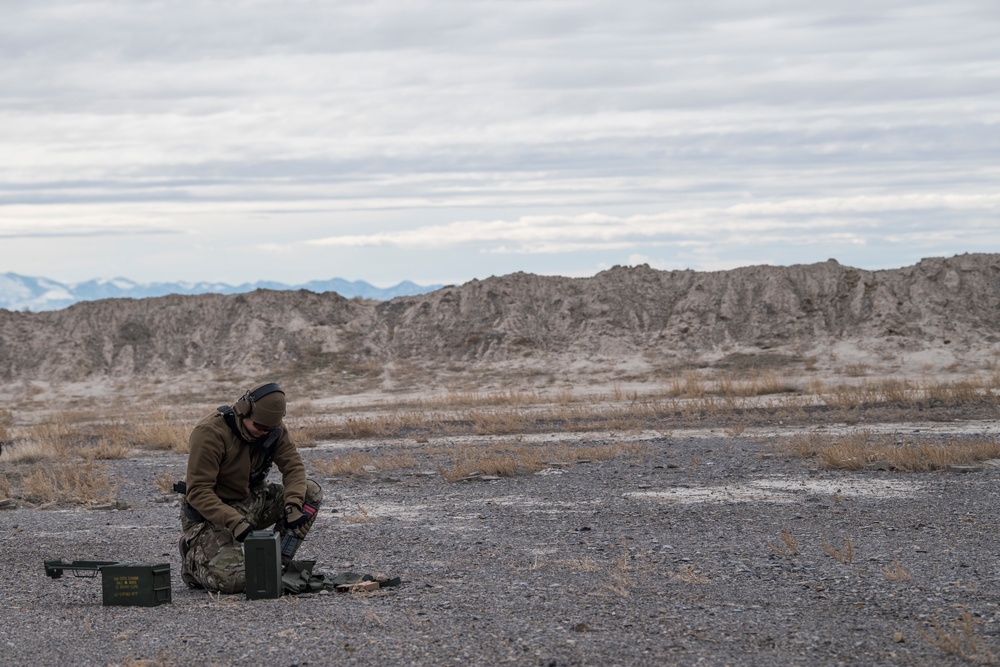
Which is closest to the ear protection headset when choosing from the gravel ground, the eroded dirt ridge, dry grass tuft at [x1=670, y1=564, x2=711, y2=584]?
the gravel ground

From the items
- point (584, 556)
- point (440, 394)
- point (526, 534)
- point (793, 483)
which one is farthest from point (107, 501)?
point (440, 394)

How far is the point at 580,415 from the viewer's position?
21.1 m

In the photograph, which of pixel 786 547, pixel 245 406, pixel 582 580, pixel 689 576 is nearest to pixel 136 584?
pixel 245 406

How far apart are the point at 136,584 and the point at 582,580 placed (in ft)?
9.34

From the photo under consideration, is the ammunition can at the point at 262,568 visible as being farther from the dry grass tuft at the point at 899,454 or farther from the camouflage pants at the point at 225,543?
the dry grass tuft at the point at 899,454

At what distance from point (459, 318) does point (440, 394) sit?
343 inches

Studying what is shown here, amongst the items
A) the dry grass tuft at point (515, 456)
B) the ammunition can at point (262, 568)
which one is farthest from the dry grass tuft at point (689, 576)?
the dry grass tuft at point (515, 456)

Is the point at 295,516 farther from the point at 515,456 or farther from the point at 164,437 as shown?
the point at 164,437

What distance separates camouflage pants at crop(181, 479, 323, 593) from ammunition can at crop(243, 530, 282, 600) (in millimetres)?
222

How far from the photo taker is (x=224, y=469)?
7395 mm

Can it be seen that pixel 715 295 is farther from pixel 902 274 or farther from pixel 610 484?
pixel 610 484

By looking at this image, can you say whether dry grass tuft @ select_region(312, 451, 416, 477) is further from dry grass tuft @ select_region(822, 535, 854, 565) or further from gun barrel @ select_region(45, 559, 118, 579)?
dry grass tuft @ select_region(822, 535, 854, 565)

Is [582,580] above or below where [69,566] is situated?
below

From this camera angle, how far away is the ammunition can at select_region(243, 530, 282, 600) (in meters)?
6.96
